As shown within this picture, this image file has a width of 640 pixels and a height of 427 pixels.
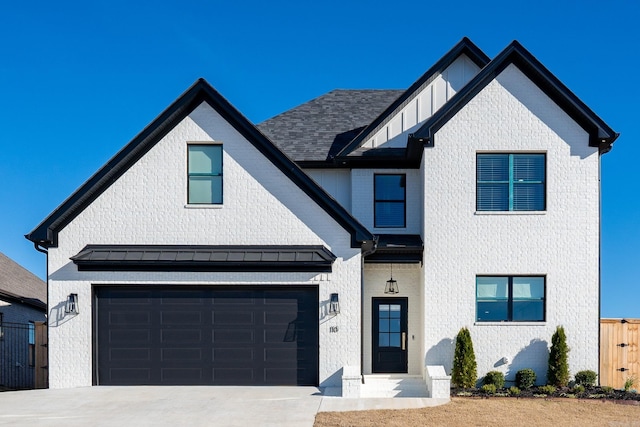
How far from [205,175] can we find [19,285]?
457 inches

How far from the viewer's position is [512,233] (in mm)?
15406

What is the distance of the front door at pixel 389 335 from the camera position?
16.4 meters

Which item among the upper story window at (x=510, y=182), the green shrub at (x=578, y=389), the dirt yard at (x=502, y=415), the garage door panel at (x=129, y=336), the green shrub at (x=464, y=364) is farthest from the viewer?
the upper story window at (x=510, y=182)

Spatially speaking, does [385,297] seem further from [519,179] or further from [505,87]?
[505,87]

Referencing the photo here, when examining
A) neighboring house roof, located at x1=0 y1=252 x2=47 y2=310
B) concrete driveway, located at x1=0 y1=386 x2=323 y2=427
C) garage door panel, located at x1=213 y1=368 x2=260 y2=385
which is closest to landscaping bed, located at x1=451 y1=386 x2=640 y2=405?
concrete driveway, located at x1=0 y1=386 x2=323 y2=427

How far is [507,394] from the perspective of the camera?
14.0 metres

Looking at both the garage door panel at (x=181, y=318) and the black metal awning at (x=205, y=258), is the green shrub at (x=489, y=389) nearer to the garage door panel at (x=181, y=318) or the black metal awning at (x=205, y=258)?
the black metal awning at (x=205, y=258)

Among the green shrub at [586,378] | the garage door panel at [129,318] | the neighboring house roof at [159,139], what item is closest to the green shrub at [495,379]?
the green shrub at [586,378]

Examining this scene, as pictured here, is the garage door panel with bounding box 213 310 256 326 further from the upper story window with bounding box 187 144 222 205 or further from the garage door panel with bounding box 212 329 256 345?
the upper story window with bounding box 187 144 222 205

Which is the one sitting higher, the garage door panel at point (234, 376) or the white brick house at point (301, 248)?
the white brick house at point (301, 248)

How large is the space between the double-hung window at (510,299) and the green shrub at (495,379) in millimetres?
1373

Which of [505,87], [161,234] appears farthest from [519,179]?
[161,234]

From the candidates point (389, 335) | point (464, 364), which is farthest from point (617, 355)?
point (389, 335)

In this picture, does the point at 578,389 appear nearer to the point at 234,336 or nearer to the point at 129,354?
the point at 234,336
